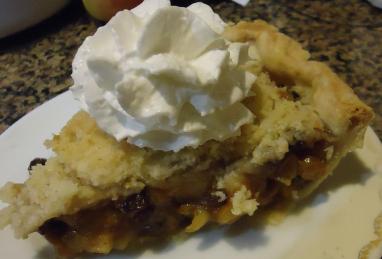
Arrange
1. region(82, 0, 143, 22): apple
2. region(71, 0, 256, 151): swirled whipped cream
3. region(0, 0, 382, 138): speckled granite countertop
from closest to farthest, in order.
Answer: region(71, 0, 256, 151): swirled whipped cream → region(0, 0, 382, 138): speckled granite countertop → region(82, 0, 143, 22): apple

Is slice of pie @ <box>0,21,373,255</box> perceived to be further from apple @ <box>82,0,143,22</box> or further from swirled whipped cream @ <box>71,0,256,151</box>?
apple @ <box>82,0,143,22</box>

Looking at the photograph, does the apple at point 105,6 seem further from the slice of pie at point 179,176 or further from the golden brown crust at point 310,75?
the slice of pie at point 179,176

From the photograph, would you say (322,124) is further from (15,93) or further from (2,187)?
(15,93)

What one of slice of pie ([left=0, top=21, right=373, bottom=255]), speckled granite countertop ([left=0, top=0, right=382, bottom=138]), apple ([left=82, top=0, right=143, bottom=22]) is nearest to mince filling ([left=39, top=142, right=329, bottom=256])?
slice of pie ([left=0, top=21, right=373, bottom=255])

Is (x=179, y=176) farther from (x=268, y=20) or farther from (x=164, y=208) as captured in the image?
(x=268, y=20)

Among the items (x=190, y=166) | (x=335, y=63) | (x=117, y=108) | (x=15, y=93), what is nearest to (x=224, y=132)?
(x=190, y=166)

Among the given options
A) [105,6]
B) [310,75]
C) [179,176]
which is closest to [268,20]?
[105,6]
